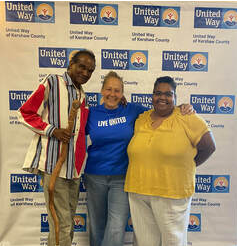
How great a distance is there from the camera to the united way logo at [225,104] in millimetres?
2166

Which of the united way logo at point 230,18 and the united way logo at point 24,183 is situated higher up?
the united way logo at point 230,18

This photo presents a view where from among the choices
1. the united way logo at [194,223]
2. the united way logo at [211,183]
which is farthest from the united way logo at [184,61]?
the united way logo at [194,223]

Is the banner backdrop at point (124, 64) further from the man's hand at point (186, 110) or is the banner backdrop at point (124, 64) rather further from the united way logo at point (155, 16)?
the man's hand at point (186, 110)

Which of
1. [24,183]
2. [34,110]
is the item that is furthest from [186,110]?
[24,183]

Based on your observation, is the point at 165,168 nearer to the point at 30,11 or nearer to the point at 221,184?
the point at 221,184

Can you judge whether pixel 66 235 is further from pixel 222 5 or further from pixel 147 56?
pixel 222 5

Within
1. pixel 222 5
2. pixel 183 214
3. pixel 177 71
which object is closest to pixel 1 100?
pixel 177 71

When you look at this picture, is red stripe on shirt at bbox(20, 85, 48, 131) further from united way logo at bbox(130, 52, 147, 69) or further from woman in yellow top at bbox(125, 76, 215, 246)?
united way logo at bbox(130, 52, 147, 69)

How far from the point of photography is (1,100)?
207 cm

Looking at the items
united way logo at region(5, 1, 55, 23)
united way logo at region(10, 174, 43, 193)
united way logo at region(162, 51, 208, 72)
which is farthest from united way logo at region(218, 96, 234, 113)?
united way logo at region(10, 174, 43, 193)

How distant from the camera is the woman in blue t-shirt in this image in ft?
5.12

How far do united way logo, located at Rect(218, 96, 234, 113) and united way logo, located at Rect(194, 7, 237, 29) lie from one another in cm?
72

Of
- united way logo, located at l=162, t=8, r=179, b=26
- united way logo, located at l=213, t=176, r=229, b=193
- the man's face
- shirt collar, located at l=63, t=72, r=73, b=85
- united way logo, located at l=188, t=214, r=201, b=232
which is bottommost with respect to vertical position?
united way logo, located at l=188, t=214, r=201, b=232

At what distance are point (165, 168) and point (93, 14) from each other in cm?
160
